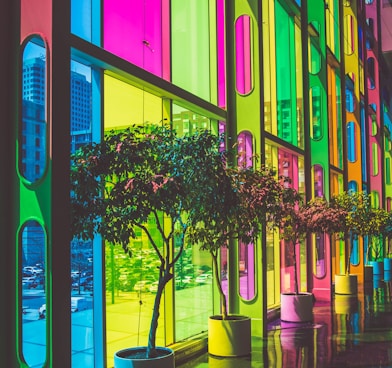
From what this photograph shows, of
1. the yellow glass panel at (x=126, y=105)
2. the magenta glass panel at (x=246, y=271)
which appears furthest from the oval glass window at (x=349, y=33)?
the yellow glass panel at (x=126, y=105)

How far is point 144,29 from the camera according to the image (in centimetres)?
779

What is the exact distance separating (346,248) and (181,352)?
985 cm

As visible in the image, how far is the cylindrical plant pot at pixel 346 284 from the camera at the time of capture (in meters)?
15.3

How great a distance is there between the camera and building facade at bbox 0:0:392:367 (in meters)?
4.73

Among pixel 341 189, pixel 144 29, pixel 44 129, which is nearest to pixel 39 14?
pixel 44 129

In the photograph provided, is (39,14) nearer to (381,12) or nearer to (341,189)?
(341,189)

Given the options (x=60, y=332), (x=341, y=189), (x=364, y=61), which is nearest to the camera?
(x=60, y=332)

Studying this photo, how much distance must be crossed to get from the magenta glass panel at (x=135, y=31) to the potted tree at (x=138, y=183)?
2010 mm

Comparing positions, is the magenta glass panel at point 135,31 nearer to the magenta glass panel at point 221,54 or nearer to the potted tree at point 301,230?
the magenta glass panel at point 221,54

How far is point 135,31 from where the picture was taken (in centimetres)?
753

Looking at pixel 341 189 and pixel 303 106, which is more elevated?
pixel 303 106

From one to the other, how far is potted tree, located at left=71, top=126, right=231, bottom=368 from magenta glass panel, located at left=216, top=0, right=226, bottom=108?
4.89 m

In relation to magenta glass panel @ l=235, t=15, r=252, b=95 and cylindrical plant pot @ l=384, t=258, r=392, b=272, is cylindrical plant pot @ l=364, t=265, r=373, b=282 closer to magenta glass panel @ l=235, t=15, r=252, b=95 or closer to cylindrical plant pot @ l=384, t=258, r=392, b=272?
cylindrical plant pot @ l=384, t=258, r=392, b=272

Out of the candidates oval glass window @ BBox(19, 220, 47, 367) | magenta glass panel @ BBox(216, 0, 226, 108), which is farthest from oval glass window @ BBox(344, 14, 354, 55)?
oval glass window @ BBox(19, 220, 47, 367)
